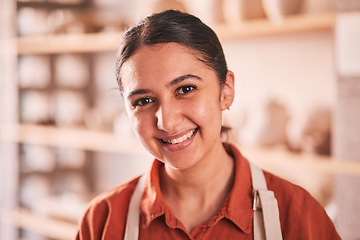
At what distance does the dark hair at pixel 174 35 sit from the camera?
0.87 metres

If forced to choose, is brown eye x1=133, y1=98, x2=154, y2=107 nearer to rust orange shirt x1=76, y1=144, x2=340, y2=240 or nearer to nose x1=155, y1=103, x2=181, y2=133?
nose x1=155, y1=103, x2=181, y2=133

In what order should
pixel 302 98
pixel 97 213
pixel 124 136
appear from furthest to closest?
1. pixel 124 136
2. pixel 302 98
3. pixel 97 213

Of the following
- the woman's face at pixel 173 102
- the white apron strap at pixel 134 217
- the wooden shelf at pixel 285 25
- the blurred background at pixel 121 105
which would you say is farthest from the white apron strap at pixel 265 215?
the wooden shelf at pixel 285 25

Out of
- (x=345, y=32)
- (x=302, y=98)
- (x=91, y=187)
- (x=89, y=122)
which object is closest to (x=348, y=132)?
(x=345, y=32)

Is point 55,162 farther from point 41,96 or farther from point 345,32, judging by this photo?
point 345,32

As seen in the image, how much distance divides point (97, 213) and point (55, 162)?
1.91 m

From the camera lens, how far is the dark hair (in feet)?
2.86

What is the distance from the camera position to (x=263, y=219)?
0.93 metres

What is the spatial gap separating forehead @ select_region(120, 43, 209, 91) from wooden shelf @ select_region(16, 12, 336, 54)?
2.88 ft

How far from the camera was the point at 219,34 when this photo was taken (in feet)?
6.14

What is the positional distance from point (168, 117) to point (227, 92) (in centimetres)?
18

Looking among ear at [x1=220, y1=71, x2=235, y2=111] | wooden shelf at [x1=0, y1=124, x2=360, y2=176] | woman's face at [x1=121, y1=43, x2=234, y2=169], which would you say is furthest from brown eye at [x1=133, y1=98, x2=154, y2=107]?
wooden shelf at [x1=0, y1=124, x2=360, y2=176]

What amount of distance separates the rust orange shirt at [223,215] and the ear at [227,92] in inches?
6.1

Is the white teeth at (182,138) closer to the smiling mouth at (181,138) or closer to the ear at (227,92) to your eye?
the smiling mouth at (181,138)
